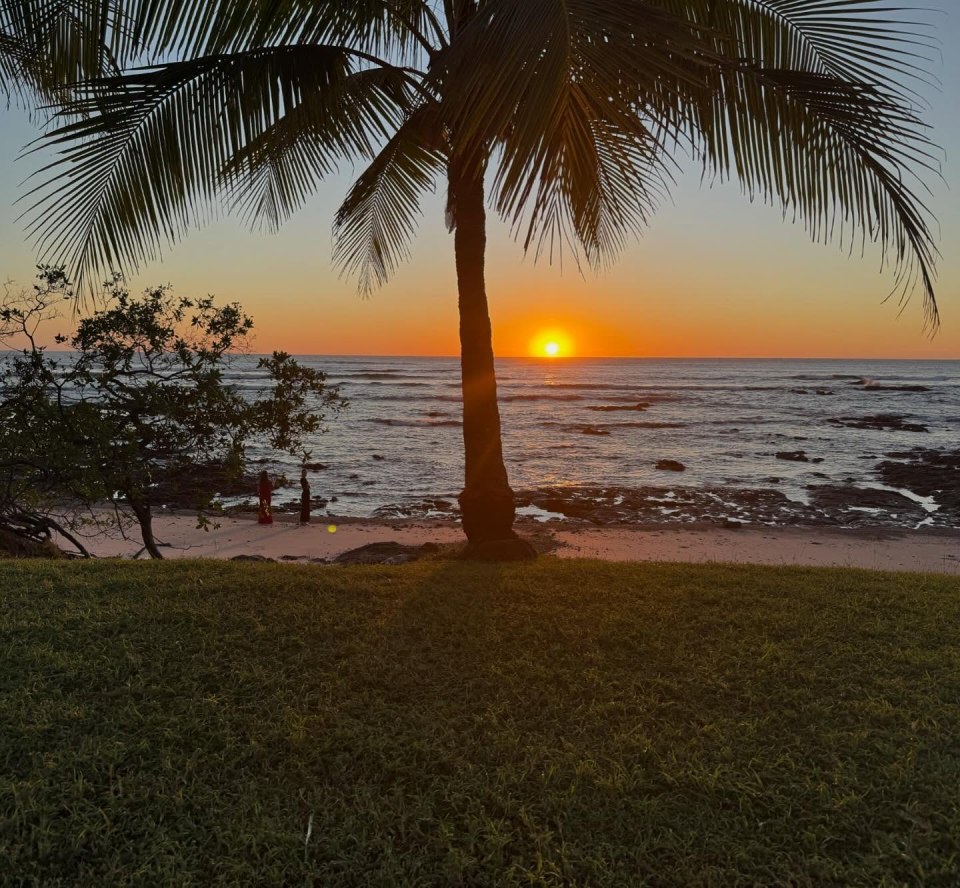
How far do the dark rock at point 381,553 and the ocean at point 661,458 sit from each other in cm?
234

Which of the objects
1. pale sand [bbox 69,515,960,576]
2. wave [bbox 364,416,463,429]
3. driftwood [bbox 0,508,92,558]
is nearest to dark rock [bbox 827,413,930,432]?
wave [bbox 364,416,463,429]

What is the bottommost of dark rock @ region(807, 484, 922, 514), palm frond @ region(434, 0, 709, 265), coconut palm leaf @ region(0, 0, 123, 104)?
dark rock @ region(807, 484, 922, 514)

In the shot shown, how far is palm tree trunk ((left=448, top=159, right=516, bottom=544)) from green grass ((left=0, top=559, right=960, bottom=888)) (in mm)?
2123

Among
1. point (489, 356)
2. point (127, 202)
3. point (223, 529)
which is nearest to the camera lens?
point (127, 202)

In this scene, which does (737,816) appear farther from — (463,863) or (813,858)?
(463,863)

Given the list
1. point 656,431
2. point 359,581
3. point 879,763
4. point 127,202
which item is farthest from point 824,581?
point 656,431

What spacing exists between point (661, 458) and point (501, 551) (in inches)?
795

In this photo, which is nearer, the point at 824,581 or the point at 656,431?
the point at 824,581

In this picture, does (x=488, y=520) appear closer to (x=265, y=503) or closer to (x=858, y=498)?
(x=265, y=503)

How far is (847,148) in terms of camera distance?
13.8 ft

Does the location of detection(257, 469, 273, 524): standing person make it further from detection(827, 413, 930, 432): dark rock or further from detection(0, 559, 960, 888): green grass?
detection(827, 413, 930, 432): dark rock

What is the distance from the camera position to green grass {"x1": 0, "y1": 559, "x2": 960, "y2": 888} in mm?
2699

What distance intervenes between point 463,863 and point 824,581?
484 centimetres

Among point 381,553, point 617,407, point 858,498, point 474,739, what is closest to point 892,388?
point 617,407
